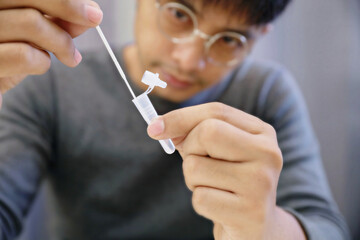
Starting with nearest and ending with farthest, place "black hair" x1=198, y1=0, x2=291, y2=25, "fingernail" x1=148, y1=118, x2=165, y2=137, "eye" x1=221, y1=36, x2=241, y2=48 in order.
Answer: "fingernail" x1=148, y1=118, x2=165, y2=137, "black hair" x1=198, y1=0, x2=291, y2=25, "eye" x1=221, y1=36, x2=241, y2=48

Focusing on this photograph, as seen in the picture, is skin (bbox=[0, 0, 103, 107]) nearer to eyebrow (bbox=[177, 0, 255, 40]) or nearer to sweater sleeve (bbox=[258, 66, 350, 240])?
eyebrow (bbox=[177, 0, 255, 40])

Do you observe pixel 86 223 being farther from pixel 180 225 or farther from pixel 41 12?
pixel 41 12

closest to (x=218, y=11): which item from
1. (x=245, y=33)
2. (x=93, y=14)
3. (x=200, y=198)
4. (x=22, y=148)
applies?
(x=245, y=33)

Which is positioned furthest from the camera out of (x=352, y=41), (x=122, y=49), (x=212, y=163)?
(x=352, y=41)

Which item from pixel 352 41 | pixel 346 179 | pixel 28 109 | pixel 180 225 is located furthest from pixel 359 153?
pixel 28 109

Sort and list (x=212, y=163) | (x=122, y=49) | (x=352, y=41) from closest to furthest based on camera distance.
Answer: (x=212, y=163), (x=122, y=49), (x=352, y=41)

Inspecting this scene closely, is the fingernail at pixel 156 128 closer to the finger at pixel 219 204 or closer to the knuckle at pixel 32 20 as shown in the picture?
the finger at pixel 219 204

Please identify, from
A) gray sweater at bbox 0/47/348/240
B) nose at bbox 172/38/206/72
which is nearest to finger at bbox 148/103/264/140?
nose at bbox 172/38/206/72
